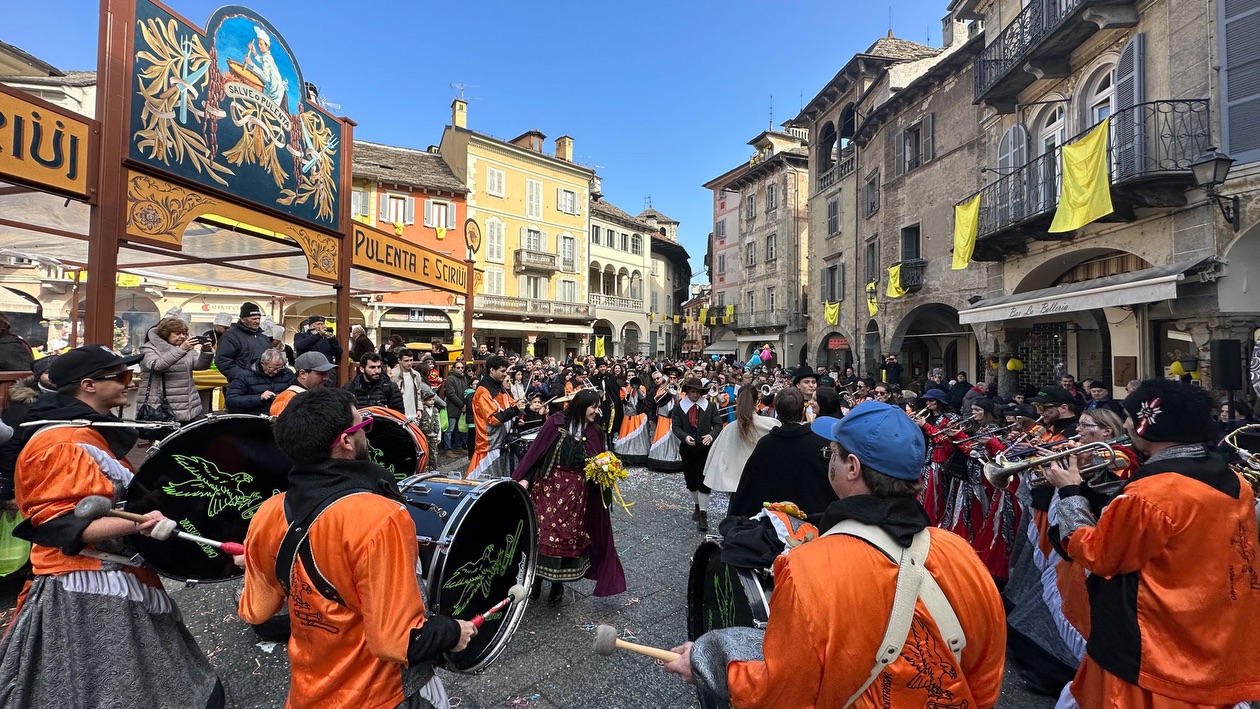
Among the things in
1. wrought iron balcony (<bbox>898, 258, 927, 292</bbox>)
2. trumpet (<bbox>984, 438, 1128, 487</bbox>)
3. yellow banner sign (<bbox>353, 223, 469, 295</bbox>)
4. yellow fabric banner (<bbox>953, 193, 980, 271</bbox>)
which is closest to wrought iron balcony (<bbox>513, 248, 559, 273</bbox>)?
wrought iron balcony (<bbox>898, 258, 927, 292</bbox>)

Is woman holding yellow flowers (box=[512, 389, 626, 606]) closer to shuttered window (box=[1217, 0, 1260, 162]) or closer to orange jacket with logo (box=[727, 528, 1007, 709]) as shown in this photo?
orange jacket with logo (box=[727, 528, 1007, 709])

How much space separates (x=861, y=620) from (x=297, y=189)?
24.8ft

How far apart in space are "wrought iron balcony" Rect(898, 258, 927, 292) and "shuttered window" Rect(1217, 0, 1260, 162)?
28.5 feet

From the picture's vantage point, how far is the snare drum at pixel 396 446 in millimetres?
3932

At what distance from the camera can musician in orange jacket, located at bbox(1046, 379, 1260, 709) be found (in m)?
2.08

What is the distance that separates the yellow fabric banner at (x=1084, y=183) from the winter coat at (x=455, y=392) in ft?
35.6

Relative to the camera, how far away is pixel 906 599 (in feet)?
4.64

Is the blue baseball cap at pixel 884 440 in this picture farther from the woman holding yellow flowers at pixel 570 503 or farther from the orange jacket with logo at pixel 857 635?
the woman holding yellow flowers at pixel 570 503

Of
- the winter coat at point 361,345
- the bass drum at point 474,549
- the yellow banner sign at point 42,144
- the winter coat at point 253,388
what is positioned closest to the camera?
the bass drum at point 474,549

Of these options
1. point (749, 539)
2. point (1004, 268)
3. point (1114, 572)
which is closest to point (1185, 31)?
point (1004, 268)

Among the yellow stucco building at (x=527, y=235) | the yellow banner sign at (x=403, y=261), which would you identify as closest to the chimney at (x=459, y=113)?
the yellow stucco building at (x=527, y=235)

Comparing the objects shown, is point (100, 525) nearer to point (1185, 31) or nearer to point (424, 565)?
point (424, 565)

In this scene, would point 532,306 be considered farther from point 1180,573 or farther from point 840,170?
point 1180,573

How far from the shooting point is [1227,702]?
2.09 metres
